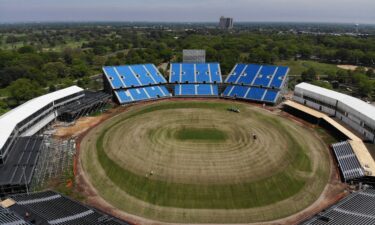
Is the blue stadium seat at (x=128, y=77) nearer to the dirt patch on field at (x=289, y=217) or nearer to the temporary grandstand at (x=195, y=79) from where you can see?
the temporary grandstand at (x=195, y=79)

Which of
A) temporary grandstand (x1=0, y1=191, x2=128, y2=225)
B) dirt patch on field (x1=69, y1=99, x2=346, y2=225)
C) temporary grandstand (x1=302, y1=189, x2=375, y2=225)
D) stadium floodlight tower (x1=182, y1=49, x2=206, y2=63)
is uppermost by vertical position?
stadium floodlight tower (x1=182, y1=49, x2=206, y2=63)

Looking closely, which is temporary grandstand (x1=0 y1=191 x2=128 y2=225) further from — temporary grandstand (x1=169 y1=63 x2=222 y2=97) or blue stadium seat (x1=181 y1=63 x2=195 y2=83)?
blue stadium seat (x1=181 y1=63 x2=195 y2=83)

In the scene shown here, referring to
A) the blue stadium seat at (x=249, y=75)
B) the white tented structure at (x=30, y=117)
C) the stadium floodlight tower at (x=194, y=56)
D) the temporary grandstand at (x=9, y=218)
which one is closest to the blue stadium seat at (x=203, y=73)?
the stadium floodlight tower at (x=194, y=56)

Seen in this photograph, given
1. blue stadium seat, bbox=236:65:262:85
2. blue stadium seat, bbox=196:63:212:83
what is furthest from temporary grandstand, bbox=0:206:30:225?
blue stadium seat, bbox=236:65:262:85

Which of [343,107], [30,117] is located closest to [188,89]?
[343,107]

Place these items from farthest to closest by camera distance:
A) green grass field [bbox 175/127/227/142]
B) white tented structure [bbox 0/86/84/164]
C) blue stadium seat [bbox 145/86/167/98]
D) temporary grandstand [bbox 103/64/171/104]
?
blue stadium seat [bbox 145/86/167/98] → temporary grandstand [bbox 103/64/171/104] → green grass field [bbox 175/127/227/142] → white tented structure [bbox 0/86/84/164]
